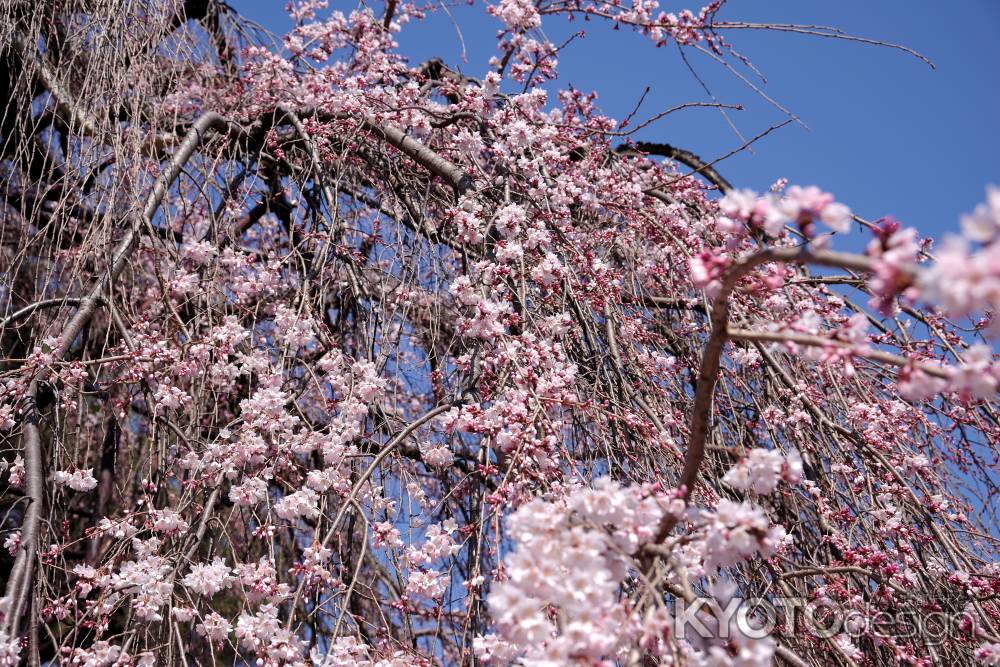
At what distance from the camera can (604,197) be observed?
3465 millimetres

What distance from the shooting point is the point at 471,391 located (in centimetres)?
225

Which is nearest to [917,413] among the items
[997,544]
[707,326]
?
[997,544]

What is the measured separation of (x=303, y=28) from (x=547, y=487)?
3.41 m

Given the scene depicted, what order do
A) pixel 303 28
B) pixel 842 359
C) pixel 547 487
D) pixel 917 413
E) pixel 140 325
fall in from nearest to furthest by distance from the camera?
pixel 842 359 < pixel 547 487 < pixel 140 325 < pixel 917 413 < pixel 303 28

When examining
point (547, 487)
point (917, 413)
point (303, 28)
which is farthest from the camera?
point (303, 28)

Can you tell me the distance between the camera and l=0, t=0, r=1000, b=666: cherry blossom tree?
4.02ft

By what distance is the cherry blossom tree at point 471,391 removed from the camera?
123cm

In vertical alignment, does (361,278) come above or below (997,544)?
above

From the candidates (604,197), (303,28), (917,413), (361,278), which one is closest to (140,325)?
(361,278)

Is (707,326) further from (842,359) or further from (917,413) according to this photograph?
(842,359)

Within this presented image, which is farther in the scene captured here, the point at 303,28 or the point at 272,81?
the point at 303,28

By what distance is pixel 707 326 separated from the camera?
10.3ft

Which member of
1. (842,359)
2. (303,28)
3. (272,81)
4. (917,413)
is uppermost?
(303,28)

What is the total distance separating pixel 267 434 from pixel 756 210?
1.74 metres
